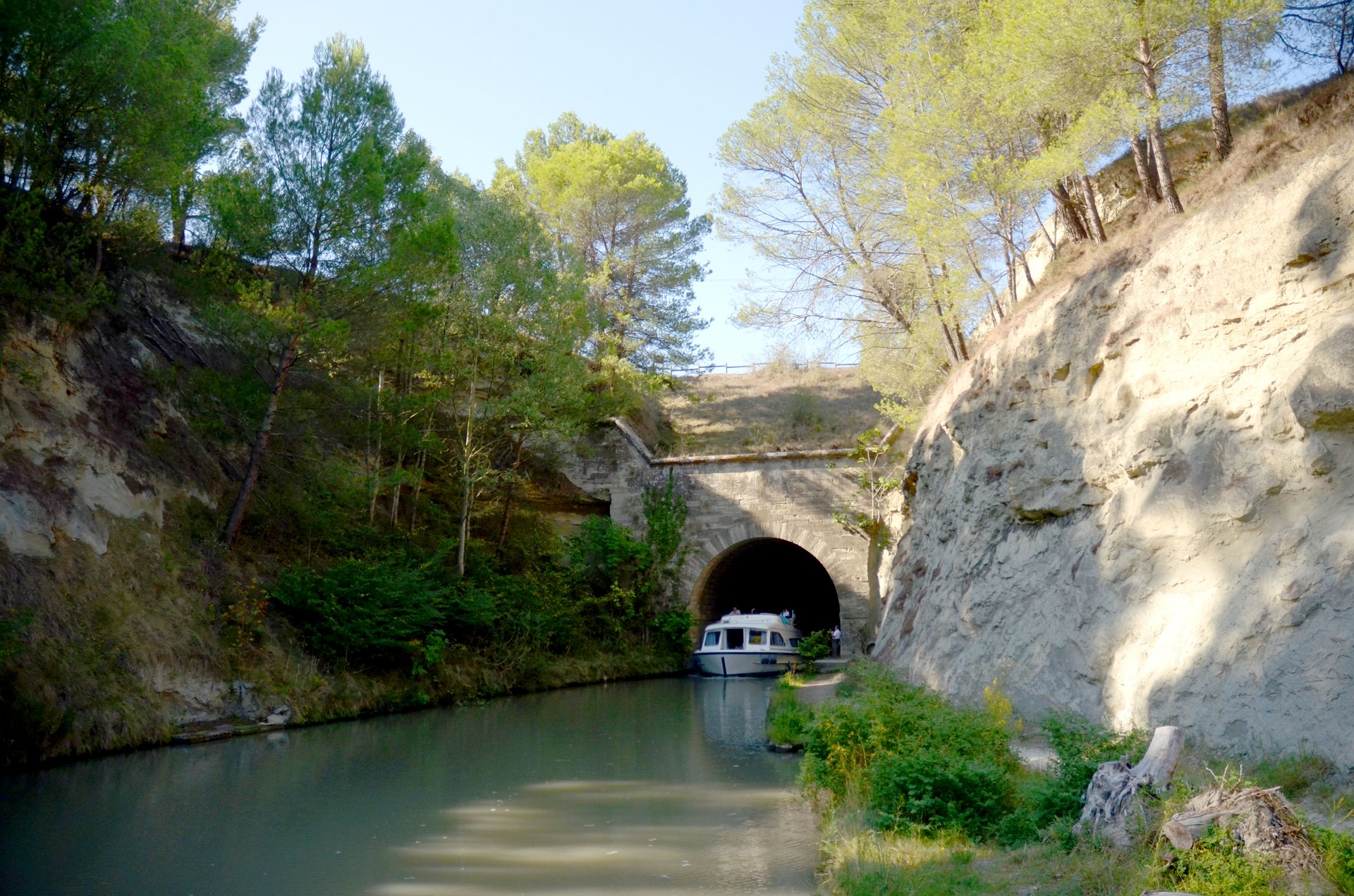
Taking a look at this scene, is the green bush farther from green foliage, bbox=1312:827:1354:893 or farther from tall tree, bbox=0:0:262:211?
tall tree, bbox=0:0:262:211

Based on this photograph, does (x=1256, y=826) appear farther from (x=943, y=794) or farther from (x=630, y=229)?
(x=630, y=229)

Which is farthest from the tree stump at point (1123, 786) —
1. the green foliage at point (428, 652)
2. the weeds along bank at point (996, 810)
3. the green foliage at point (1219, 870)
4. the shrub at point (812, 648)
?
the shrub at point (812, 648)

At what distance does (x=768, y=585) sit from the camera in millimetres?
27281

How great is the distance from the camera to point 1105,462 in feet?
28.3

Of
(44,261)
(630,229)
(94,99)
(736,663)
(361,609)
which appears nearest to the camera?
(44,261)

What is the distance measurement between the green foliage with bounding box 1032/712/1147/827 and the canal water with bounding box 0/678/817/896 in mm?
1367

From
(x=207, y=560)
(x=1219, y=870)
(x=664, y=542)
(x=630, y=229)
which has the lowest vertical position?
(x=1219, y=870)

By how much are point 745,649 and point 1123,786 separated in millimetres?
14883

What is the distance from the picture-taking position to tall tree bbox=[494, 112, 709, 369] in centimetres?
2544

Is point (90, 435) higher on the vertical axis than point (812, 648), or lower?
higher

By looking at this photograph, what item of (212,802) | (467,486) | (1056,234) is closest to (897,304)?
(1056,234)

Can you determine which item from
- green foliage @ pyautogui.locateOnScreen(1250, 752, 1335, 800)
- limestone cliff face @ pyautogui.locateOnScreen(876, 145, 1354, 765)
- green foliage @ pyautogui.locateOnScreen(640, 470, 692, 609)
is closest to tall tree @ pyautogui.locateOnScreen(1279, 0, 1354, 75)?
limestone cliff face @ pyautogui.locateOnScreen(876, 145, 1354, 765)

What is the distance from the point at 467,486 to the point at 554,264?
26.4 feet

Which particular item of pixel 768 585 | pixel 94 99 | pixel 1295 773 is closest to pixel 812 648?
pixel 768 585
